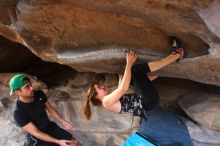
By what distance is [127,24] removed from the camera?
3.76 meters

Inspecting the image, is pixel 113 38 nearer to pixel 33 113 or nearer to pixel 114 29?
pixel 114 29

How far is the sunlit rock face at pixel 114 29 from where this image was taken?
3.24 metres

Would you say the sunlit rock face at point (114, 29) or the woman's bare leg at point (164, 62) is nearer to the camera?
the sunlit rock face at point (114, 29)

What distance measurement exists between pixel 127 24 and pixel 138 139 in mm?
1050

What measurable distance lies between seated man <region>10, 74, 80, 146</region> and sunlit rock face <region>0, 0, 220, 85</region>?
0.61 meters

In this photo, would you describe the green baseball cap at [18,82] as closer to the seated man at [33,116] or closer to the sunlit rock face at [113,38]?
the seated man at [33,116]

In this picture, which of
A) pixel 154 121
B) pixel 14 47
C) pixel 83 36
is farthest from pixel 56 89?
pixel 154 121

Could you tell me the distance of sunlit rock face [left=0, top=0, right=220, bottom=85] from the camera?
3236 mm

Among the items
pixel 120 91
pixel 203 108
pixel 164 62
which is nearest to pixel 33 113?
pixel 120 91

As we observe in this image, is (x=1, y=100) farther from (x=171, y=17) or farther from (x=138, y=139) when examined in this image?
(x=171, y=17)

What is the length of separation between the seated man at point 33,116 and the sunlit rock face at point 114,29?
0.61m

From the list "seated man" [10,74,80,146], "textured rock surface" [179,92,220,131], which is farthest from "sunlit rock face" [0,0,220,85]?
"seated man" [10,74,80,146]

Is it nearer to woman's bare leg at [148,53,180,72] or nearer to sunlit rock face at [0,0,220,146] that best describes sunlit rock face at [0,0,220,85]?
sunlit rock face at [0,0,220,146]

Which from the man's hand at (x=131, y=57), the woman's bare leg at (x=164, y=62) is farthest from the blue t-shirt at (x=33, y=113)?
the woman's bare leg at (x=164, y=62)
